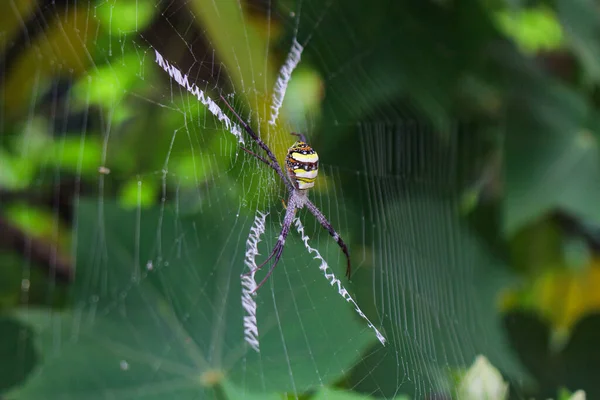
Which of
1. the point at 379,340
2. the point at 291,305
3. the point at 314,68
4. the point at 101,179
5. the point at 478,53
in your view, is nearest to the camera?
the point at 379,340

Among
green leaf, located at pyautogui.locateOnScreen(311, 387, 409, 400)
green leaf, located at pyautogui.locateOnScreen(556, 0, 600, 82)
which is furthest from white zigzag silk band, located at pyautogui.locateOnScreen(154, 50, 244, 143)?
green leaf, located at pyautogui.locateOnScreen(556, 0, 600, 82)

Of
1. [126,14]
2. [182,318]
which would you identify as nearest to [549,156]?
[182,318]

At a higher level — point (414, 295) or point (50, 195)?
point (414, 295)

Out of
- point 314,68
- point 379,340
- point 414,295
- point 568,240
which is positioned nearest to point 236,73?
point 314,68

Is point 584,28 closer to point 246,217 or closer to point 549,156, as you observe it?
point 549,156

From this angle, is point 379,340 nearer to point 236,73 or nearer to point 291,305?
point 291,305

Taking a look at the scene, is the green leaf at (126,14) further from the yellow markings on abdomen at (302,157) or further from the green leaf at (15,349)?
the green leaf at (15,349)

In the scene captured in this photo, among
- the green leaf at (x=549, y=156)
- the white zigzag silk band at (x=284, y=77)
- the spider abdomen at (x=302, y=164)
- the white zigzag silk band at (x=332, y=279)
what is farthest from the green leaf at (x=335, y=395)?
the green leaf at (x=549, y=156)

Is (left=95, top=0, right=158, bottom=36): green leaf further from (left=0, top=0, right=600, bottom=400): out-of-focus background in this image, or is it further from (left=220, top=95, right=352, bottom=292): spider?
(left=220, top=95, right=352, bottom=292): spider
